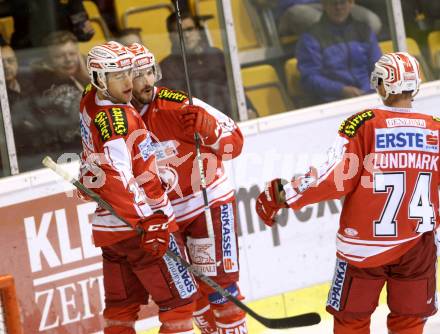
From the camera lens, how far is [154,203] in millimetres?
4348

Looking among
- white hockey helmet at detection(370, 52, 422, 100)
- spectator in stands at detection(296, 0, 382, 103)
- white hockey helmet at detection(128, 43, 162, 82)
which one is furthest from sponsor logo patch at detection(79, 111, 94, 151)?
spectator in stands at detection(296, 0, 382, 103)

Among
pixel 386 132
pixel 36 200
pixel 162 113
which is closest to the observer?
pixel 386 132

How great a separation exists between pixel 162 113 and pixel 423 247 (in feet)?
3.89

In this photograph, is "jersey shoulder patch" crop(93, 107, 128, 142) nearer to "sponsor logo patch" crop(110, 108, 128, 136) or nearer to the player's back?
"sponsor logo patch" crop(110, 108, 128, 136)

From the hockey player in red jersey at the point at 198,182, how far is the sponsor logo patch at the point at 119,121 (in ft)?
1.15

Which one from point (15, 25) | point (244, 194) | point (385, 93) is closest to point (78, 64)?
point (15, 25)

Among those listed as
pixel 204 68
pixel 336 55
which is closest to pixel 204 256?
pixel 204 68

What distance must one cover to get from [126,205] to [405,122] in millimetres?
1089

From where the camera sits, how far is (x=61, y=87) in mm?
5312

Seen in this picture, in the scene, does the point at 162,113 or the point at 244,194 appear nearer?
the point at 162,113

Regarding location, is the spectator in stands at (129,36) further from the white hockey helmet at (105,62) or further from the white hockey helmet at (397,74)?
the white hockey helmet at (397,74)

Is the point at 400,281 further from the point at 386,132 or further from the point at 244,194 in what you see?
the point at 244,194

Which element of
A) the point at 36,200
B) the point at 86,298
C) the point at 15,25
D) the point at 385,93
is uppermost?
the point at 15,25

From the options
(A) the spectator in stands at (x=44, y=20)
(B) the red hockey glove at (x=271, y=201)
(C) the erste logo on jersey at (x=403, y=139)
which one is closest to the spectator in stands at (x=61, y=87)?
(A) the spectator in stands at (x=44, y=20)
